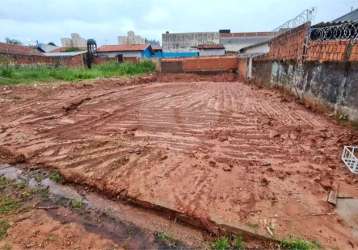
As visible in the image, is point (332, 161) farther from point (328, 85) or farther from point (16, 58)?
point (16, 58)

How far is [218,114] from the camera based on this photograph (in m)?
6.66

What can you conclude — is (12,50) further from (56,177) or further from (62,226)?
(62,226)

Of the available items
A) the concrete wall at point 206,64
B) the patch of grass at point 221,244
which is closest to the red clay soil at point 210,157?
the patch of grass at point 221,244

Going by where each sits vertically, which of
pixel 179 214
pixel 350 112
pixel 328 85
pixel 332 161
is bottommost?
pixel 179 214

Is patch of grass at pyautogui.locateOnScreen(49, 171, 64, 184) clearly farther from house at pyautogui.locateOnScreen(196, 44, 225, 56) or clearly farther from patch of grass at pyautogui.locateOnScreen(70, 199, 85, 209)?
house at pyautogui.locateOnScreen(196, 44, 225, 56)

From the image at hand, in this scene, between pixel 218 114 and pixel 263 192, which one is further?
pixel 218 114

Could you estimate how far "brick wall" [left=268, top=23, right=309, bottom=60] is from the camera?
8.08m

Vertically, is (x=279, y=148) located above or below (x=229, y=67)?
below

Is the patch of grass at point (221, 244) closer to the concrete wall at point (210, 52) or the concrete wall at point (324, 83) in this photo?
the concrete wall at point (324, 83)

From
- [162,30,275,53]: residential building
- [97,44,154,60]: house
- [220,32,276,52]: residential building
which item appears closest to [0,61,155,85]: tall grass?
[97,44,154,60]: house

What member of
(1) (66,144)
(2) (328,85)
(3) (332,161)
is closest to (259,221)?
(3) (332,161)

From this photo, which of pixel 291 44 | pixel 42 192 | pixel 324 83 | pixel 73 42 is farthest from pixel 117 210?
pixel 73 42

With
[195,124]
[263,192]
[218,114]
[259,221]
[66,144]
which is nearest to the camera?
[259,221]

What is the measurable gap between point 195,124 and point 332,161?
116 inches
